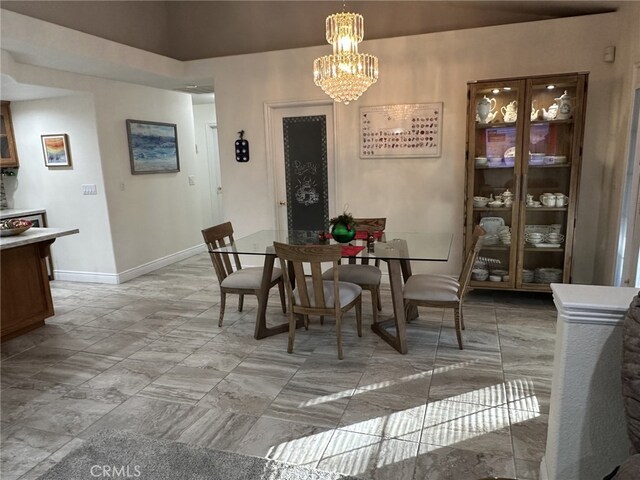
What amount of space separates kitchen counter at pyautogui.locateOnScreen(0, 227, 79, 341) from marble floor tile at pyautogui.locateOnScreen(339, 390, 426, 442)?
2.90 m

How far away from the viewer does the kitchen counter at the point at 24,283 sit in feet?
11.2

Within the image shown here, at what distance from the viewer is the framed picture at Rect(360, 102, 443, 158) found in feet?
13.9

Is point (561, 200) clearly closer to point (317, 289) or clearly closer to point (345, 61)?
point (345, 61)

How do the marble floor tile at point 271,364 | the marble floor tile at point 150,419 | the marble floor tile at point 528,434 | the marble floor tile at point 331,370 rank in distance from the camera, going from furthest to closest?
the marble floor tile at point 271,364
the marble floor tile at point 331,370
the marble floor tile at point 150,419
the marble floor tile at point 528,434

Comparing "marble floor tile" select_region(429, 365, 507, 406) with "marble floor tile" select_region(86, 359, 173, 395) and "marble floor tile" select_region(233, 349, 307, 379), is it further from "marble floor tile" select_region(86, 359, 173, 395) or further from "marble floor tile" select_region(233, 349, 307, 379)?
"marble floor tile" select_region(86, 359, 173, 395)

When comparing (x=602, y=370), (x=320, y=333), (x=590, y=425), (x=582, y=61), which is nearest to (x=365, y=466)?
(x=590, y=425)

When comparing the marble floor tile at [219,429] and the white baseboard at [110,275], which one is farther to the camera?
the white baseboard at [110,275]

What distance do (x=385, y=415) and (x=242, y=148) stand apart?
141 inches

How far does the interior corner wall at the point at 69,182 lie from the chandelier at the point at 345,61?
3108 millimetres

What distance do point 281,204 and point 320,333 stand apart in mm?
2044

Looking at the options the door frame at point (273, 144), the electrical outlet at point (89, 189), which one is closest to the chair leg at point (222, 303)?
the door frame at point (273, 144)

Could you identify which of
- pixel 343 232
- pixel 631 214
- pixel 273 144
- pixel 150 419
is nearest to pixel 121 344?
pixel 150 419

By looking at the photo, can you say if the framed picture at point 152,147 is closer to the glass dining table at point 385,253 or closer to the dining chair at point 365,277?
the glass dining table at point 385,253

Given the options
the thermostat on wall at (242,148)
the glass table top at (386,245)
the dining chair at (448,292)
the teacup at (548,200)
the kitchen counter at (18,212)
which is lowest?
the dining chair at (448,292)
